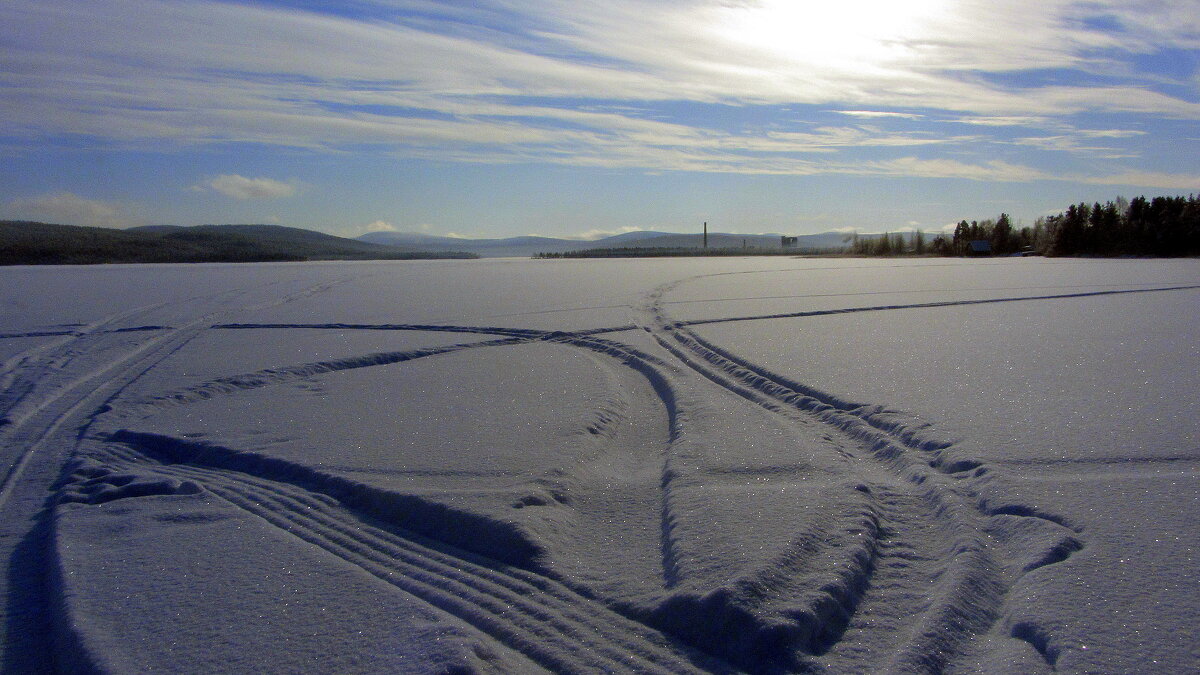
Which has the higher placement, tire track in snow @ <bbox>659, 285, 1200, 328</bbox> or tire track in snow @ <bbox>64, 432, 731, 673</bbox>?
tire track in snow @ <bbox>659, 285, 1200, 328</bbox>

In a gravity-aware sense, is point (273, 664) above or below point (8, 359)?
below

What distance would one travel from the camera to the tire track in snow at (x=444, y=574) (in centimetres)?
191

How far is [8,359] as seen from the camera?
19.9 ft

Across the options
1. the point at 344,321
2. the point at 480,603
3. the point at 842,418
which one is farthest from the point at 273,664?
the point at 344,321

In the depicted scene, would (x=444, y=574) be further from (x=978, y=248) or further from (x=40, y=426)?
(x=978, y=248)

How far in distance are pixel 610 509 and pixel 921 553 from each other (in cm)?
112

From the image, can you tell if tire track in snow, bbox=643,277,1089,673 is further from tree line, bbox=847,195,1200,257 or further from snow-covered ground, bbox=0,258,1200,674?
tree line, bbox=847,195,1200,257

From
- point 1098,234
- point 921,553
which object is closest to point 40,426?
point 921,553

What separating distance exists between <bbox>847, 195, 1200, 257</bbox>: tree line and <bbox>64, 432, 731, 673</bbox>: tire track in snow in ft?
134

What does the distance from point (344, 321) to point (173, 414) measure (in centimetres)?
408

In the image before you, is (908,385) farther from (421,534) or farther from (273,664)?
(273,664)

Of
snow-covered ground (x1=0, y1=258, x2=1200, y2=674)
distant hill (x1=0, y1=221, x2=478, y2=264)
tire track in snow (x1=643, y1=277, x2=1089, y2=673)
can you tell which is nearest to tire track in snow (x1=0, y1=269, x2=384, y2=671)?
snow-covered ground (x1=0, y1=258, x2=1200, y2=674)

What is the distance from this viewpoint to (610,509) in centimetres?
288

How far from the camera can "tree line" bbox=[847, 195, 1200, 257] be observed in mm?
34000
